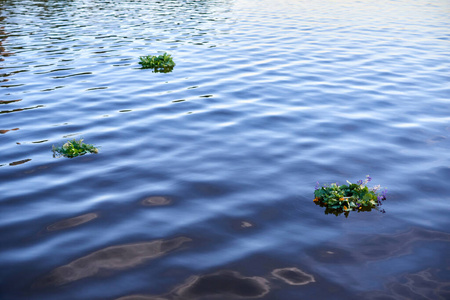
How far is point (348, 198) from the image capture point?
7488 mm

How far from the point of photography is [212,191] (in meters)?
8.04

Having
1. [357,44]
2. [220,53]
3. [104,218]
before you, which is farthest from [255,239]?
[357,44]

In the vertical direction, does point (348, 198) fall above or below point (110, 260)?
above

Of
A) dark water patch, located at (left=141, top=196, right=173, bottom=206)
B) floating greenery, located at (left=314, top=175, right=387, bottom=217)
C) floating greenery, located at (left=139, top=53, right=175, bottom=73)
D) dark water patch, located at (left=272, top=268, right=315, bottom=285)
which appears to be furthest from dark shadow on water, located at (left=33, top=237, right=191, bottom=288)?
floating greenery, located at (left=139, top=53, right=175, bottom=73)

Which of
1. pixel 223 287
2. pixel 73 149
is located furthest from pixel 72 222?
pixel 223 287

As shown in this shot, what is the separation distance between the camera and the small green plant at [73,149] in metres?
9.51

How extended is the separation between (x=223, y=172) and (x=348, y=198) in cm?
249

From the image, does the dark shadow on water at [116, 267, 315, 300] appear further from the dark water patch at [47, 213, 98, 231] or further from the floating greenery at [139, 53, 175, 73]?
the floating greenery at [139, 53, 175, 73]

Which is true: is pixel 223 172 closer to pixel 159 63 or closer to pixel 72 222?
pixel 72 222

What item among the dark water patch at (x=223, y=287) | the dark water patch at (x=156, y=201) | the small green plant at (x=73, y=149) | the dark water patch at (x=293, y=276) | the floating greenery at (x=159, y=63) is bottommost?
Result: the dark water patch at (x=293, y=276)

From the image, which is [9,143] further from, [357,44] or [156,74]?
[357,44]

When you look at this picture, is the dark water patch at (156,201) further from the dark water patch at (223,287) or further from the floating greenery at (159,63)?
the floating greenery at (159,63)

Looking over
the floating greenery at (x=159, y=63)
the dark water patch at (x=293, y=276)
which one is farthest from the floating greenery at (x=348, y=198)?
the floating greenery at (x=159, y=63)

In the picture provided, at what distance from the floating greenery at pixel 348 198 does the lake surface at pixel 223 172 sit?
8.0 inches
